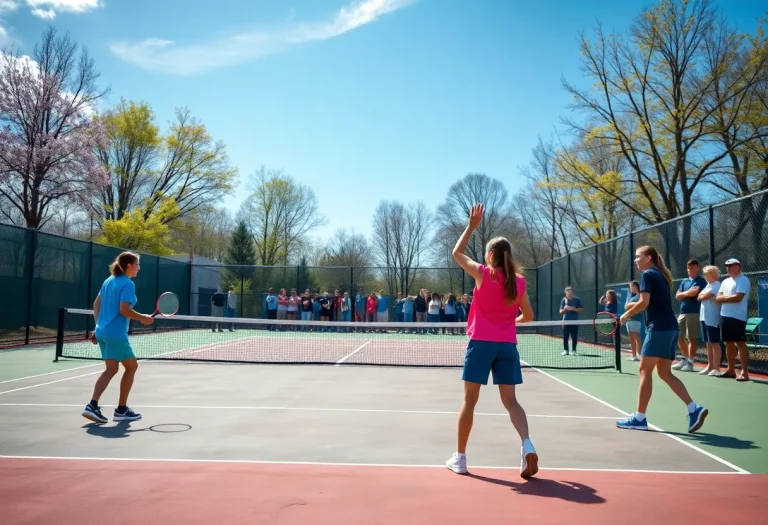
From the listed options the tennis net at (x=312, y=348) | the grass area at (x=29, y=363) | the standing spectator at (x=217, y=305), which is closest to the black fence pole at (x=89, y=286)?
the tennis net at (x=312, y=348)

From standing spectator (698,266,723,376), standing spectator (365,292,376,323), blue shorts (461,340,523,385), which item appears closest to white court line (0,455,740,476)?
blue shorts (461,340,523,385)

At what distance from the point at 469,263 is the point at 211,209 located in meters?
38.4

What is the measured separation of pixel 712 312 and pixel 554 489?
25.9ft

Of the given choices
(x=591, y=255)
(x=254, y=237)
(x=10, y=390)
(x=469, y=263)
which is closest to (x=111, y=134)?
(x=254, y=237)

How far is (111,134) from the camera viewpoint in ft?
120

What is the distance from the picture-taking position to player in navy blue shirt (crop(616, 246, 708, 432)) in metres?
6.18

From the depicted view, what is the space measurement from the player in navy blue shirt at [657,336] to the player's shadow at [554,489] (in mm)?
2268

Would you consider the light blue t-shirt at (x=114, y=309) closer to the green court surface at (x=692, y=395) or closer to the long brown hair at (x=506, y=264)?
the green court surface at (x=692, y=395)

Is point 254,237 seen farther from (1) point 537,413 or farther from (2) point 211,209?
(1) point 537,413

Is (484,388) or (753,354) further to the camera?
(753,354)

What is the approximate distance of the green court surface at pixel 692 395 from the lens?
566 centimetres

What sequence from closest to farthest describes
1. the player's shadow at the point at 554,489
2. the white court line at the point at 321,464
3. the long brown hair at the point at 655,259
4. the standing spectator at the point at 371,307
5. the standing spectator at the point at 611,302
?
the player's shadow at the point at 554,489 < the white court line at the point at 321,464 < the long brown hair at the point at 655,259 < the standing spectator at the point at 611,302 < the standing spectator at the point at 371,307

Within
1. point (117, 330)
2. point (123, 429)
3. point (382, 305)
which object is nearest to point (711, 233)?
point (117, 330)

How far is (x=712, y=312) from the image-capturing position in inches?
422
